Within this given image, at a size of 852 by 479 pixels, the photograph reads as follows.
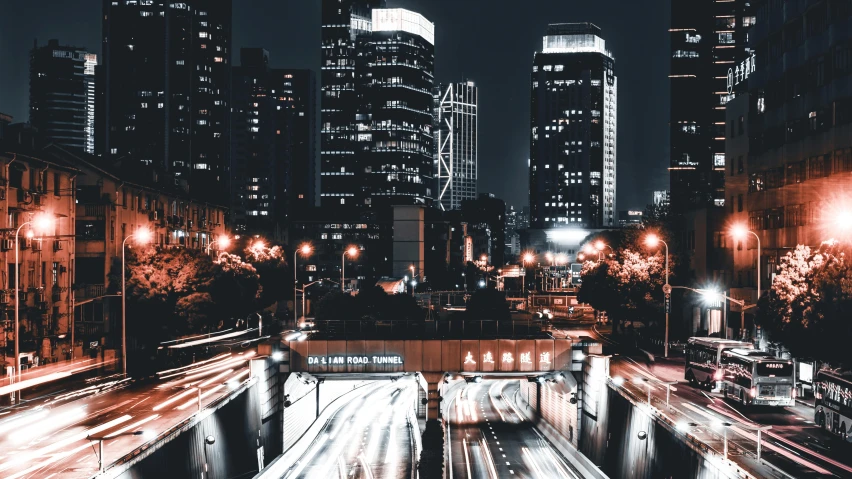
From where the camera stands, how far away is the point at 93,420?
159 feet

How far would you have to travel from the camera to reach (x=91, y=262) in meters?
89.8

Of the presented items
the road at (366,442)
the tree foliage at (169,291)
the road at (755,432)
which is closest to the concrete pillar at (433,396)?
the road at (366,442)

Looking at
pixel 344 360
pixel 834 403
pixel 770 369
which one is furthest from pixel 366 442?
pixel 834 403

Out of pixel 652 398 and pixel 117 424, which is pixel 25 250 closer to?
pixel 117 424

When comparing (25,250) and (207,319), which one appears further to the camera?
(207,319)

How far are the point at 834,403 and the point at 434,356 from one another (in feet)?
117

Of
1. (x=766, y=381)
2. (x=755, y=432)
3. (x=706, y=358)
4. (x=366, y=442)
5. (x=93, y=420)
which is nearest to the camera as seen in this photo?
(x=755, y=432)

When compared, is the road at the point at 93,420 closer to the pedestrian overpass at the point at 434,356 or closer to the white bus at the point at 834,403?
the pedestrian overpass at the point at 434,356

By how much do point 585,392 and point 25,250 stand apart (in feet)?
169

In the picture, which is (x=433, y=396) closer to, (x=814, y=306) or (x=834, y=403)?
(x=814, y=306)

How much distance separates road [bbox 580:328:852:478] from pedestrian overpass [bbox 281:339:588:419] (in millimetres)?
5837

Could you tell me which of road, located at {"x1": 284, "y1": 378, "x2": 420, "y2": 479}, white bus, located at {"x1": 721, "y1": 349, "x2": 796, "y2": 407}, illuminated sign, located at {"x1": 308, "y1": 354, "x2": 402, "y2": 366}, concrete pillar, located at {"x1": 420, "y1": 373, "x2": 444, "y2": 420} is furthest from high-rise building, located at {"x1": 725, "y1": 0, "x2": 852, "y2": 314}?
road, located at {"x1": 284, "y1": 378, "x2": 420, "y2": 479}

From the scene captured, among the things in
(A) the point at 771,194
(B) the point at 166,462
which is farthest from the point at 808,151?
(B) the point at 166,462

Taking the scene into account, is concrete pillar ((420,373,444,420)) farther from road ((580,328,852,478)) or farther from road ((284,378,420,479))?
road ((580,328,852,478))
